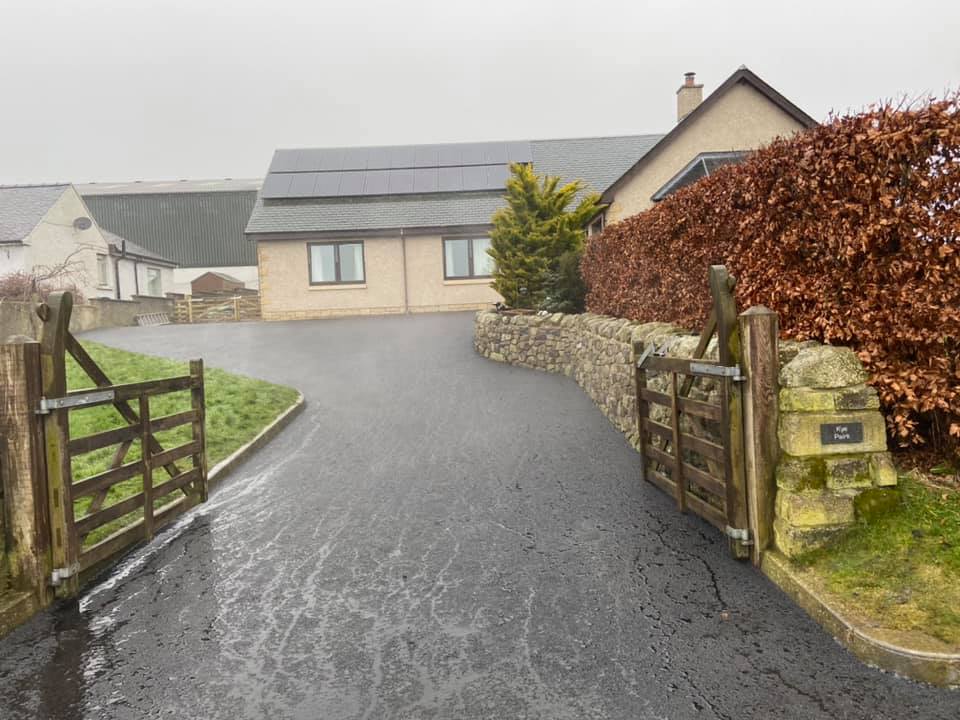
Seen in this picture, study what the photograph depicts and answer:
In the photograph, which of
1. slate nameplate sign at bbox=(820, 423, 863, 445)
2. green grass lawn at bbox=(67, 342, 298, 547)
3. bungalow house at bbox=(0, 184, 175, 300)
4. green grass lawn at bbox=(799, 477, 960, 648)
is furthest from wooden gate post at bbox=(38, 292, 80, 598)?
bungalow house at bbox=(0, 184, 175, 300)

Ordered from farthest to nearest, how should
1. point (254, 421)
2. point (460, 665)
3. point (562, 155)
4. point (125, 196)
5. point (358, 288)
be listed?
1. point (125, 196)
2. point (562, 155)
3. point (358, 288)
4. point (254, 421)
5. point (460, 665)

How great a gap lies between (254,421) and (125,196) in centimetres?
4779

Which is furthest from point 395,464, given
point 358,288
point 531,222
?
point 358,288

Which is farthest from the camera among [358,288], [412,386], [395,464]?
[358,288]

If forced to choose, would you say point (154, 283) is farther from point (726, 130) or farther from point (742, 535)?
point (742, 535)

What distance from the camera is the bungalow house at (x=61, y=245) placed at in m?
29.5

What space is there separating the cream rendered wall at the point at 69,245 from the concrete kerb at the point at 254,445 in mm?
22223

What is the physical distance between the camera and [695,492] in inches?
289

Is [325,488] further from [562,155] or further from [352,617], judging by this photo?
[562,155]

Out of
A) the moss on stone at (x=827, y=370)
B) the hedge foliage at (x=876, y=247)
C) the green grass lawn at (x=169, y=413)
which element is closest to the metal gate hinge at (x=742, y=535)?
the moss on stone at (x=827, y=370)

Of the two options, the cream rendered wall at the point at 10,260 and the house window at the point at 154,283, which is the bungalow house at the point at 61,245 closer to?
the cream rendered wall at the point at 10,260

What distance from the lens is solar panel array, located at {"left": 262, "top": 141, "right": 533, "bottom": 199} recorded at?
3297cm

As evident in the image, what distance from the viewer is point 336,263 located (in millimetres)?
30328

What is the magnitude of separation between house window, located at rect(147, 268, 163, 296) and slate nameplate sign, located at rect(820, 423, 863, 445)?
41734 millimetres
